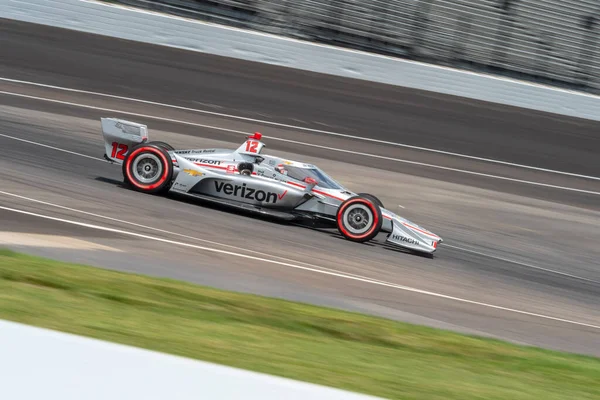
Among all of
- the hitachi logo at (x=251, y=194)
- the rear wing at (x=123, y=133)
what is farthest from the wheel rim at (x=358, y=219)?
the rear wing at (x=123, y=133)

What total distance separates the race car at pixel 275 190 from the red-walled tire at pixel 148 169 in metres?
0.02

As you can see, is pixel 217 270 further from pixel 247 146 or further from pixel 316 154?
pixel 316 154

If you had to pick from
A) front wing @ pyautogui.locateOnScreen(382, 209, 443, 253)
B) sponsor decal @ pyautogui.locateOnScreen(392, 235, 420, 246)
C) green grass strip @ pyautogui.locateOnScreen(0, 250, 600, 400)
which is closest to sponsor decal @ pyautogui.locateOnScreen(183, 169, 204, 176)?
front wing @ pyautogui.locateOnScreen(382, 209, 443, 253)

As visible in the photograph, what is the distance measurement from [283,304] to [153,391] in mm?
4644

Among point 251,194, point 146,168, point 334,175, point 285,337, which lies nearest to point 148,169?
point 146,168

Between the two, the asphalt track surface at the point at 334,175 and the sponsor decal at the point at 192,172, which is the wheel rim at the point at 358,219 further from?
the sponsor decal at the point at 192,172

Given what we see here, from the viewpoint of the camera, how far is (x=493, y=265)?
12.4 meters

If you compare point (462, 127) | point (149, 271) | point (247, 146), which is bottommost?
point (149, 271)

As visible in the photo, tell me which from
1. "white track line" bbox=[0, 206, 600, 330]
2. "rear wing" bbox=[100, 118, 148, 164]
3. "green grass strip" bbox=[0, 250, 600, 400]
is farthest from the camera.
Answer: "rear wing" bbox=[100, 118, 148, 164]

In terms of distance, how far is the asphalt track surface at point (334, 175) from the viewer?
9.88 metres

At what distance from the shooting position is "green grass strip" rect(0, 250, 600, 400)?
526 cm

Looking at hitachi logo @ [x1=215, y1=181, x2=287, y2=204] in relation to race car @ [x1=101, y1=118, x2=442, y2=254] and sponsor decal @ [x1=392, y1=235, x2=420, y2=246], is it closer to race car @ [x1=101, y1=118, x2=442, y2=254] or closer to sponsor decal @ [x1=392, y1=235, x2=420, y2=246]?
race car @ [x1=101, y1=118, x2=442, y2=254]

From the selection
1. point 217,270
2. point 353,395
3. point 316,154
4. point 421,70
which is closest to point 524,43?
point 421,70

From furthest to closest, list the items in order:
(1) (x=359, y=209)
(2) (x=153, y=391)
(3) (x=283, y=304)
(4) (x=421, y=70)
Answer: (4) (x=421, y=70) < (1) (x=359, y=209) < (3) (x=283, y=304) < (2) (x=153, y=391)
